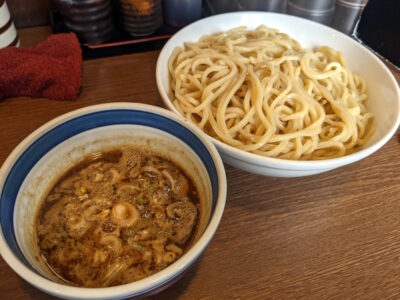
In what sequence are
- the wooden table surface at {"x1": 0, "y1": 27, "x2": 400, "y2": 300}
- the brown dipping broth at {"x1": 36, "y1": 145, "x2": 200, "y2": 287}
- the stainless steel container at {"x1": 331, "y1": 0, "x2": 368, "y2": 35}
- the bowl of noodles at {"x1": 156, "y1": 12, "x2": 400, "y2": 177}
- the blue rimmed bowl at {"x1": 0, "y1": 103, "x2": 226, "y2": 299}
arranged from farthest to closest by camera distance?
the stainless steel container at {"x1": 331, "y1": 0, "x2": 368, "y2": 35}
the bowl of noodles at {"x1": 156, "y1": 12, "x2": 400, "y2": 177}
the wooden table surface at {"x1": 0, "y1": 27, "x2": 400, "y2": 300}
the brown dipping broth at {"x1": 36, "y1": 145, "x2": 200, "y2": 287}
the blue rimmed bowl at {"x1": 0, "y1": 103, "x2": 226, "y2": 299}

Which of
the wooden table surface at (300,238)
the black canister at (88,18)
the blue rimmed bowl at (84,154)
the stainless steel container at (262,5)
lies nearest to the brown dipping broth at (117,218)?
the blue rimmed bowl at (84,154)

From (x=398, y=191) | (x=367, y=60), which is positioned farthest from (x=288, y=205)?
(x=367, y=60)

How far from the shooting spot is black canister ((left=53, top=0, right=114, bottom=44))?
4.74ft

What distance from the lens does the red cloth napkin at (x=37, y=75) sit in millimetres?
1253

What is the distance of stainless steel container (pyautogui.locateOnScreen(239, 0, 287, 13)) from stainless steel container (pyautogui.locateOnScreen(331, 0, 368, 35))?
264 mm

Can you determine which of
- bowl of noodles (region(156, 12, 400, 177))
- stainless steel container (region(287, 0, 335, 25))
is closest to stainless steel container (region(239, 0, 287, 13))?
stainless steel container (region(287, 0, 335, 25))

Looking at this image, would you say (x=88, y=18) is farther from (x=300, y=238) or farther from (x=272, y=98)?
(x=300, y=238)

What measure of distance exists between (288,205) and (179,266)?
1.60 ft

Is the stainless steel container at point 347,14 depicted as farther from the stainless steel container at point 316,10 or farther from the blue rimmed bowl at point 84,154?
the blue rimmed bowl at point 84,154

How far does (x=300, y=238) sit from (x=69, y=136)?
0.63 metres

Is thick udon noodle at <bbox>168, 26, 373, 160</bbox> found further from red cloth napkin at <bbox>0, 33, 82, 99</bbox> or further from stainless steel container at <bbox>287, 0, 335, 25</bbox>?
stainless steel container at <bbox>287, 0, 335, 25</bbox>

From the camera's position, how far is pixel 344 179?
A: 1.07m

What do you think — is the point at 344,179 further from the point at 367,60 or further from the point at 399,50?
the point at 399,50

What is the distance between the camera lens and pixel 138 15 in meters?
1.56
